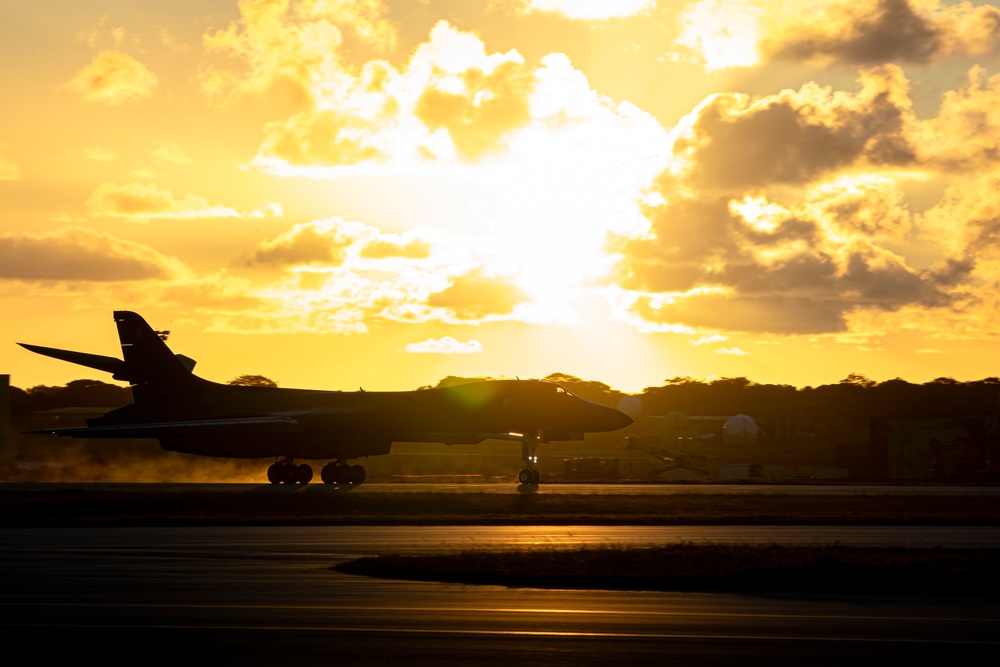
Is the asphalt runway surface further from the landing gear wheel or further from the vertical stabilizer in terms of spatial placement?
the vertical stabilizer

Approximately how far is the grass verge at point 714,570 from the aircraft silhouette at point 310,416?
26960 mm

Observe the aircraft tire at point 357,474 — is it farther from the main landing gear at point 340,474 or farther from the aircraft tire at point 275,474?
the aircraft tire at point 275,474

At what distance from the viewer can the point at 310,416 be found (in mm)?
49250

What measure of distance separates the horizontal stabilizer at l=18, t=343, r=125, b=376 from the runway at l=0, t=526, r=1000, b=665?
31.9 m

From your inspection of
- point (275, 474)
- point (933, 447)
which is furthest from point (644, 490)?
point (933, 447)

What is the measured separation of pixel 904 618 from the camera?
1423cm

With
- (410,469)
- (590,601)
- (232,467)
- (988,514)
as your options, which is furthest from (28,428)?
(590,601)

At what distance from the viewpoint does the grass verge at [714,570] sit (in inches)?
690

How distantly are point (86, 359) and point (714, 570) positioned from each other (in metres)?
40.0

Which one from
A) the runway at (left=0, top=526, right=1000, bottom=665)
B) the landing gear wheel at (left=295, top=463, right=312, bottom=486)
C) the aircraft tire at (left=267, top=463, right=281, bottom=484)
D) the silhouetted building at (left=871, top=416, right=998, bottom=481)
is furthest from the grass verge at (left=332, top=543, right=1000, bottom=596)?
the silhouetted building at (left=871, top=416, right=998, bottom=481)

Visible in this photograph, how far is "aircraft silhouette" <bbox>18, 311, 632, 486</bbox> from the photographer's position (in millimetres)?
48688

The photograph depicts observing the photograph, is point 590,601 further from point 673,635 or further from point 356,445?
point 356,445

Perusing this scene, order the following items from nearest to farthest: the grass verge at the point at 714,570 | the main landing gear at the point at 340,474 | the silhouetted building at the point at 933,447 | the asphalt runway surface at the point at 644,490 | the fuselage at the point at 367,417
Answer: the grass verge at the point at 714,570 < the asphalt runway surface at the point at 644,490 < the fuselage at the point at 367,417 < the main landing gear at the point at 340,474 < the silhouetted building at the point at 933,447

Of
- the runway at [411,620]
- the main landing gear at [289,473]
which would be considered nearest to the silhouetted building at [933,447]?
the main landing gear at [289,473]
